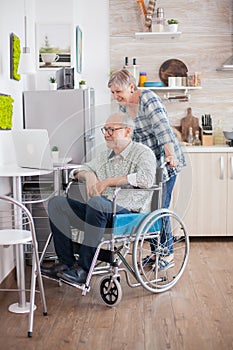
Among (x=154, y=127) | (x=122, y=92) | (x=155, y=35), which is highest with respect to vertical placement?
(x=155, y=35)

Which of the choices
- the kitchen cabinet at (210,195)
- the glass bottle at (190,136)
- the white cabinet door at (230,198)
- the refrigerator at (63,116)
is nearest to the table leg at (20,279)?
the refrigerator at (63,116)

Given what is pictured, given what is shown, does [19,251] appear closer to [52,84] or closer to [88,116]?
[88,116]

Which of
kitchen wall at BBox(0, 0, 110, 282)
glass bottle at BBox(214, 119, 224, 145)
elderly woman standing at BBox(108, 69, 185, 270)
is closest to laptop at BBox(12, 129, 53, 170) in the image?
kitchen wall at BBox(0, 0, 110, 282)

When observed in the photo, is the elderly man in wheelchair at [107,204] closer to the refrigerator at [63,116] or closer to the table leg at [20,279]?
the table leg at [20,279]

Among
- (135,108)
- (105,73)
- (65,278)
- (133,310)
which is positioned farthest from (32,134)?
(105,73)

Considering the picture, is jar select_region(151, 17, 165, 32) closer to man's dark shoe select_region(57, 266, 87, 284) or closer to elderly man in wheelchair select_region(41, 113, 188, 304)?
elderly man in wheelchair select_region(41, 113, 188, 304)

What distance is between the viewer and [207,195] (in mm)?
4949

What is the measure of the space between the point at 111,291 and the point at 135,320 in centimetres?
26

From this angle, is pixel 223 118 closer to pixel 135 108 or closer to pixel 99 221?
pixel 135 108

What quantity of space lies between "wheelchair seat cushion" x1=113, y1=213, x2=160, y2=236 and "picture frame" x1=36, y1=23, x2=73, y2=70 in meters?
1.89

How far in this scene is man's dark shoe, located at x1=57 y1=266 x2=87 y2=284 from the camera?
3.23 m

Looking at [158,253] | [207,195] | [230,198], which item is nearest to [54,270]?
[158,253]

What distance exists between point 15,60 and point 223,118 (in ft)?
7.03

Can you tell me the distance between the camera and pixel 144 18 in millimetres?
5238
